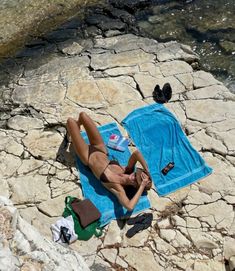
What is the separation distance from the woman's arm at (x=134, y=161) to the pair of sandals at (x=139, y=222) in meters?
0.69

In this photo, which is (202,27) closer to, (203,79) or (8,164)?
(203,79)

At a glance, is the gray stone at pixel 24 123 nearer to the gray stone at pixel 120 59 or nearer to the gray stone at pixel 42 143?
the gray stone at pixel 42 143

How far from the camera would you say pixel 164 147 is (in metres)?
8.09

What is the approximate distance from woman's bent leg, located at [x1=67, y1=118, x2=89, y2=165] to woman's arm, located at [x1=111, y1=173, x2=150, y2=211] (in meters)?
0.87

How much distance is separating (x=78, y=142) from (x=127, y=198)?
1.30 m

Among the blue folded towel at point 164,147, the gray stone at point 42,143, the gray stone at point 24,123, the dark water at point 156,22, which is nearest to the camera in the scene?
the blue folded towel at point 164,147

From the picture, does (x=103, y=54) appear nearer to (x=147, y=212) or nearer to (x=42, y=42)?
(x=42, y=42)

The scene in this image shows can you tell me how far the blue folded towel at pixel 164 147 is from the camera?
25.1 feet

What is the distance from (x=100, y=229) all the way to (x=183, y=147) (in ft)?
6.86

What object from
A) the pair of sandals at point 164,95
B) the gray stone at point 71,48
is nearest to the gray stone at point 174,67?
the pair of sandals at point 164,95

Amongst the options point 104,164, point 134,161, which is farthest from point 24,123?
point 134,161

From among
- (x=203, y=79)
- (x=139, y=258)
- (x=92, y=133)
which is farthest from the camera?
(x=203, y=79)

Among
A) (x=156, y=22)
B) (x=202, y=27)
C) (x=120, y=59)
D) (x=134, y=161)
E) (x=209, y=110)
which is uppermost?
(x=120, y=59)

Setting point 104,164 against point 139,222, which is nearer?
point 139,222
